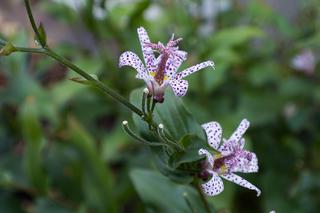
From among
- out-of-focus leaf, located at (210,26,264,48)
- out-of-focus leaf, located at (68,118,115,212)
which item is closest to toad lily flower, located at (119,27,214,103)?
out-of-focus leaf, located at (68,118,115,212)

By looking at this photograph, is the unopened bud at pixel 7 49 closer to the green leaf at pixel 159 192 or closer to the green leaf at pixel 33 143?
the green leaf at pixel 159 192

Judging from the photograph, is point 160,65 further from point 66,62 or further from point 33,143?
point 33,143

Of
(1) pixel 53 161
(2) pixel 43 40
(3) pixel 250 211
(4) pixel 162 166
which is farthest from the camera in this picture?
(3) pixel 250 211

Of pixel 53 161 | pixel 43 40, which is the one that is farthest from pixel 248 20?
pixel 43 40

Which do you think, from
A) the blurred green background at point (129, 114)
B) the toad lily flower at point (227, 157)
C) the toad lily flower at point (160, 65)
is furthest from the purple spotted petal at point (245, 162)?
the blurred green background at point (129, 114)

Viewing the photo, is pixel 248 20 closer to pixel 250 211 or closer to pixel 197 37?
pixel 197 37

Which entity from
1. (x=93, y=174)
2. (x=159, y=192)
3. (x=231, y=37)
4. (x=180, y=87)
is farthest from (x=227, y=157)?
(x=231, y=37)
